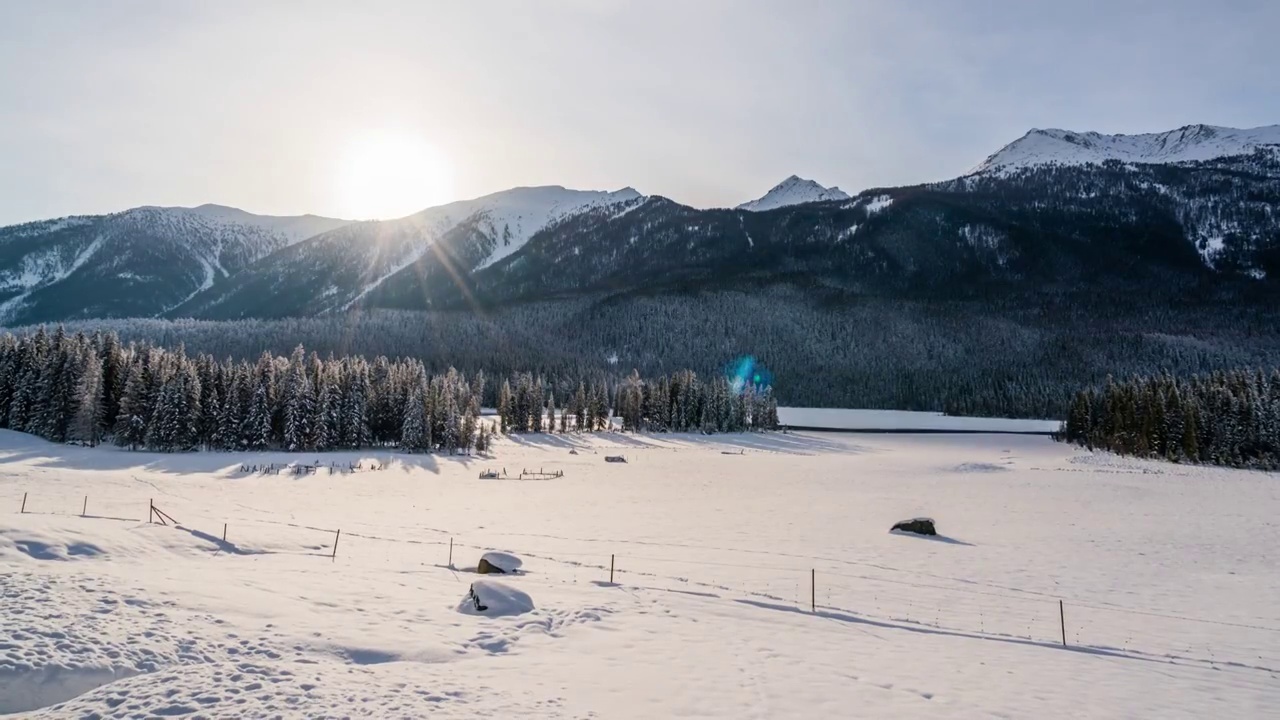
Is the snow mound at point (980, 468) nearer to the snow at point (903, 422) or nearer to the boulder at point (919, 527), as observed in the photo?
the boulder at point (919, 527)

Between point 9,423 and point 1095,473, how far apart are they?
121688mm

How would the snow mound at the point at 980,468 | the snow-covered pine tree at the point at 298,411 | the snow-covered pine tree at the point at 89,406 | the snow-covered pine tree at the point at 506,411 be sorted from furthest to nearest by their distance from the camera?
the snow-covered pine tree at the point at 506,411, the snow-covered pine tree at the point at 298,411, the snow mound at the point at 980,468, the snow-covered pine tree at the point at 89,406

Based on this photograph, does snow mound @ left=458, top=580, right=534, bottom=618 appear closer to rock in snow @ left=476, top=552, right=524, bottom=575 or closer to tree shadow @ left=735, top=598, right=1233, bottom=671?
rock in snow @ left=476, top=552, right=524, bottom=575

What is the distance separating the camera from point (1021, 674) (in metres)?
16.2

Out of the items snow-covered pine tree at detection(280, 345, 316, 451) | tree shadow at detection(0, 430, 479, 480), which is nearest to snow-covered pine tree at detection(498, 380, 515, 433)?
tree shadow at detection(0, 430, 479, 480)

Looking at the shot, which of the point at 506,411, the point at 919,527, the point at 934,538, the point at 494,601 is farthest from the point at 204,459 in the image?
the point at 934,538

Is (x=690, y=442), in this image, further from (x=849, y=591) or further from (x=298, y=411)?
(x=849, y=591)

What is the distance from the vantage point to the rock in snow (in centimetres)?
2444

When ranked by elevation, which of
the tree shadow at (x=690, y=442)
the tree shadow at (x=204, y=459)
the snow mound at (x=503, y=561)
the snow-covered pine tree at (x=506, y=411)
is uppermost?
the snow-covered pine tree at (x=506, y=411)

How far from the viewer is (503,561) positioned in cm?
2475

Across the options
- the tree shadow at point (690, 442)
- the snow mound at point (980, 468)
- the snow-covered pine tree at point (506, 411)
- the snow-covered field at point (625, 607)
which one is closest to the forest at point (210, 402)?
the tree shadow at point (690, 442)

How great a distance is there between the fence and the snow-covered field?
0.52 ft

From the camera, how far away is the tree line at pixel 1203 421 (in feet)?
245

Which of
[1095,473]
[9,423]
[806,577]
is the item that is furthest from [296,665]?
[9,423]
